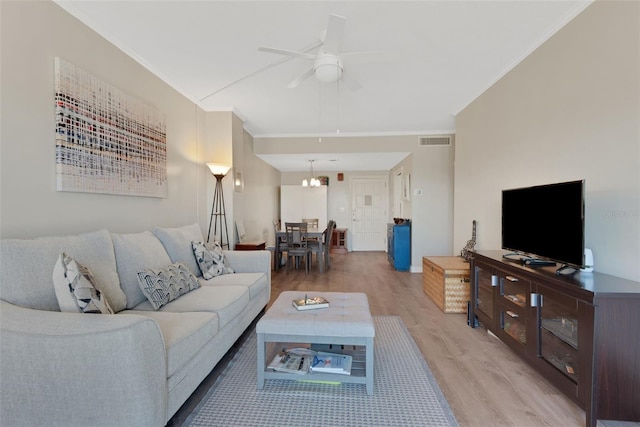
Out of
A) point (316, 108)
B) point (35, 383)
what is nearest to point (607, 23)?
point (316, 108)

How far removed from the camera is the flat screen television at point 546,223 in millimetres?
1722

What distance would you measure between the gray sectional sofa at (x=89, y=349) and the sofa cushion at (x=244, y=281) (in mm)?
636

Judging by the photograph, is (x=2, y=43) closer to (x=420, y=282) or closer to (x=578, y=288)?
(x=578, y=288)

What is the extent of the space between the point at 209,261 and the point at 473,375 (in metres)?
2.41

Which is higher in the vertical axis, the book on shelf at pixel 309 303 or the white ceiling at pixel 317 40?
the white ceiling at pixel 317 40

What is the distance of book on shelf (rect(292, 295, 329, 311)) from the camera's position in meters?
2.00

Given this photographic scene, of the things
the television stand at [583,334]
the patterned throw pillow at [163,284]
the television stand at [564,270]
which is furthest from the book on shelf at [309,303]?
the television stand at [564,270]

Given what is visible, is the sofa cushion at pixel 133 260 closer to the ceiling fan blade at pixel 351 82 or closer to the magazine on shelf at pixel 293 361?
the magazine on shelf at pixel 293 361

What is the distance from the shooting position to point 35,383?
118cm

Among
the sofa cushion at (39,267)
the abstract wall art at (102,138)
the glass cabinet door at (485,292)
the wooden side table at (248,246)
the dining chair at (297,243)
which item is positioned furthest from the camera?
the dining chair at (297,243)

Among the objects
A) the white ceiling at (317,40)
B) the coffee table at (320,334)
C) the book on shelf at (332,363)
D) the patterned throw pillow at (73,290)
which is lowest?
the book on shelf at (332,363)

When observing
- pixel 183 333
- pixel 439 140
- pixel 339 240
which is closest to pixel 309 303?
pixel 183 333

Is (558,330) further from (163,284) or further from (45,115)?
(45,115)

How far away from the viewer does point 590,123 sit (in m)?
1.94
